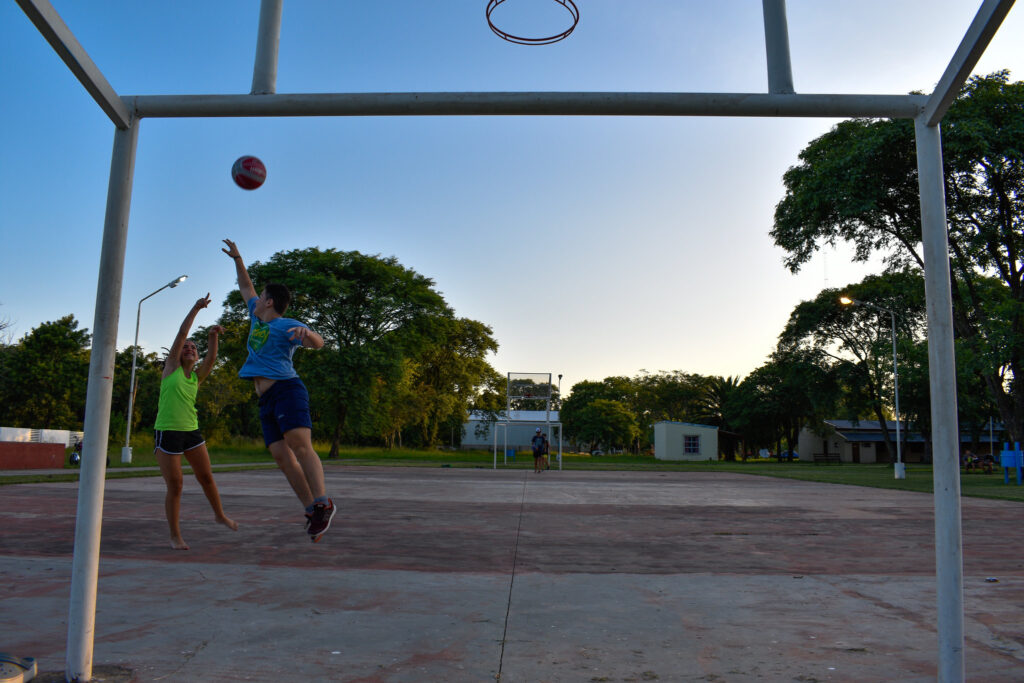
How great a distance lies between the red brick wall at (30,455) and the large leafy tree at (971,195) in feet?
89.7

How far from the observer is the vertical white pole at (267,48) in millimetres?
3562

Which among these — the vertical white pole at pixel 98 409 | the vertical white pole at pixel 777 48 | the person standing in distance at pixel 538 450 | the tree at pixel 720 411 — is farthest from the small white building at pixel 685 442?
the vertical white pole at pixel 98 409

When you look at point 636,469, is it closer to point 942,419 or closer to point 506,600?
point 506,600

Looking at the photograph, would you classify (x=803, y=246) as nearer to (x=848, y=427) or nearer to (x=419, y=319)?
(x=419, y=319)

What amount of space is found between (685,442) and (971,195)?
43036mm

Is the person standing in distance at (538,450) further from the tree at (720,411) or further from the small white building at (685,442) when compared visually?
the tree at (720,411)

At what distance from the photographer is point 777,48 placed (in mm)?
3584

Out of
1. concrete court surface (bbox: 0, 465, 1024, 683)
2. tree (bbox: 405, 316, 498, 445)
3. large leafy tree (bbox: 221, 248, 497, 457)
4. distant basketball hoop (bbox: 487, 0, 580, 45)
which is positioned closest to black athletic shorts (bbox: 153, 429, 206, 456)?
concrete court surface (bbox: 0, 465, 1024, 683)

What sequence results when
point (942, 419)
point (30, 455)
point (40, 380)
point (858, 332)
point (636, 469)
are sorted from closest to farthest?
1. point (942, 419)
2. point (30, 455)
3. point (636, 469)
4. point (40, 380)
5. point (858, 332)

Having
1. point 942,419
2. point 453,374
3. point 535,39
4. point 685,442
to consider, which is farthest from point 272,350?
point 685,442

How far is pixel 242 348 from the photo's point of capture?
4009 centimetres

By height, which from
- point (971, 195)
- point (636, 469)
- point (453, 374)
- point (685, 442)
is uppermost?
point (971, 195)

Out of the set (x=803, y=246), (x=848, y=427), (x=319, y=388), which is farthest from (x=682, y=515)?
(x=848, y=427)

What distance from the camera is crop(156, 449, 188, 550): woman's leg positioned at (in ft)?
19.6
